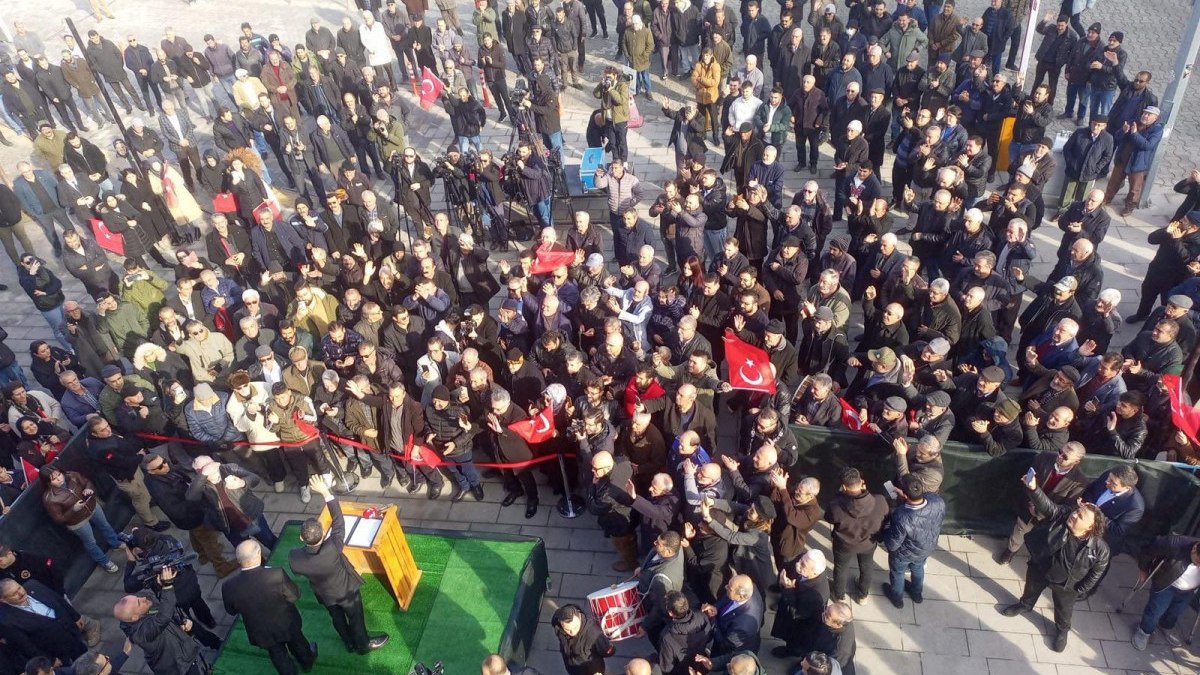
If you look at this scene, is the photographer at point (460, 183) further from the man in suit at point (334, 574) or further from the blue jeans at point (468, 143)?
the man in suit at point (334, 574)

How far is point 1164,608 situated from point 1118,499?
106cm

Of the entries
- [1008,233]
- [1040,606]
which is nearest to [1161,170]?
[1008,233]

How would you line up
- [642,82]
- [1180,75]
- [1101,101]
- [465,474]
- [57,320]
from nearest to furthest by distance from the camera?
[465,474]
[1180,75]
[57,320]
[1101,101]
[642,82]

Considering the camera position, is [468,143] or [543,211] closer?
[543,211]

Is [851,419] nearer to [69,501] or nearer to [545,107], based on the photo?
[69,501]

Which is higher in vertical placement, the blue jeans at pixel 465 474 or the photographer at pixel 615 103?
the photographer at pixel 615 103

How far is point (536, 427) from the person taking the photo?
26.5ft

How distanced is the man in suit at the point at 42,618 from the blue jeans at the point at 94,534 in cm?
126

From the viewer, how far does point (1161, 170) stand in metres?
13.3

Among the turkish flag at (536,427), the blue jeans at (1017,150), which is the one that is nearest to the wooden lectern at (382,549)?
the turkish flag at (536,427)

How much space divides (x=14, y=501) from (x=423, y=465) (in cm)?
413

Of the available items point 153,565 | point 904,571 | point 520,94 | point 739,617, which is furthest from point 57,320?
point 904,571

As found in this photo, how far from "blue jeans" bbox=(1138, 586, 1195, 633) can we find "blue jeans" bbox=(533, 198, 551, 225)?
939cm

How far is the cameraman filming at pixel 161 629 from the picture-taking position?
6305 millimetres
